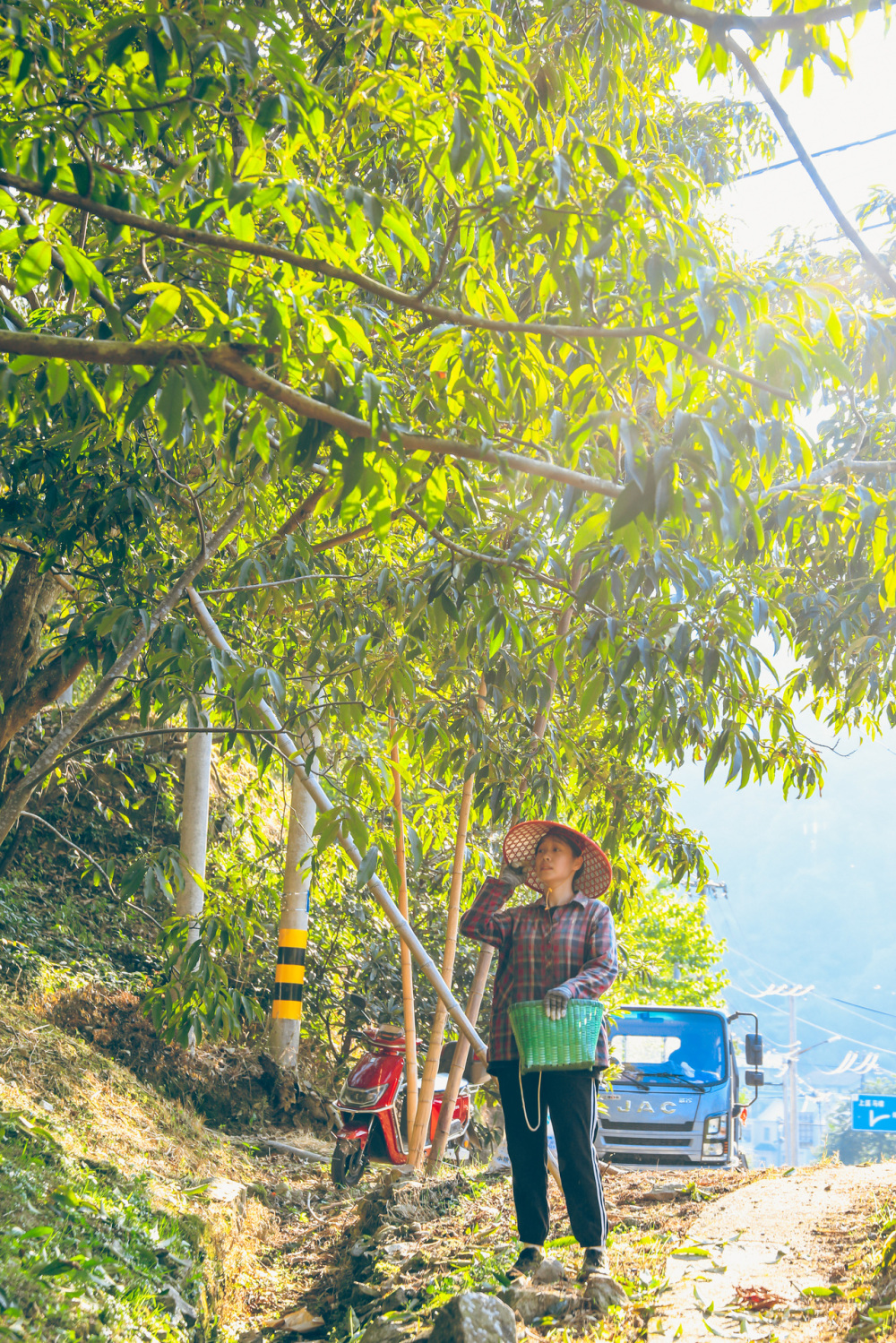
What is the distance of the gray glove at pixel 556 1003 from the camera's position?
3762 millimetres

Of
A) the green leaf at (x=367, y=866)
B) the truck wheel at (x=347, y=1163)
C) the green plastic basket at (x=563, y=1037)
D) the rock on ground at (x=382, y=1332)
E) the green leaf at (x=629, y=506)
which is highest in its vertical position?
the green leaf at (x=629, y=506)

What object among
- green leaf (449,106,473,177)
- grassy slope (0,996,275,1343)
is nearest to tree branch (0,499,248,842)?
grassy slope (0,996,275,1343)

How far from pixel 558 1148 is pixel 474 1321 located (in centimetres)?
96

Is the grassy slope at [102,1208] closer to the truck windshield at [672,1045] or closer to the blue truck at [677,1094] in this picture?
the blue truck at [677,1094]

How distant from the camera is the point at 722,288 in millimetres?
3076

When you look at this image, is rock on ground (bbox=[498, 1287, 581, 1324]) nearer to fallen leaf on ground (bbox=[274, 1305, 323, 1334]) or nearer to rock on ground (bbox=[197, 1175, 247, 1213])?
fallen leaf on ground (bbox=[274, 1305, 323, 1334])

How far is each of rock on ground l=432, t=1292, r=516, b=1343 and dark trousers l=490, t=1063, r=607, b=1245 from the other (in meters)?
0.71

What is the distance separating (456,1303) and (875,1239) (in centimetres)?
232

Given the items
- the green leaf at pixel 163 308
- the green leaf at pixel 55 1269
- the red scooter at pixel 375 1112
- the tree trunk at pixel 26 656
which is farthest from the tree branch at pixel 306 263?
the red scooter at pixel 375 1112

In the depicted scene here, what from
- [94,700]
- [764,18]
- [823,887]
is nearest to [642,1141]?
[94,700]

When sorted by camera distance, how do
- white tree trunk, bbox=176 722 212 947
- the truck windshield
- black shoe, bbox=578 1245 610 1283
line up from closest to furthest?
black shoe, bbox=578 1245 610 1283, white tree trunk, bbox=176 722 212 947, the truck windshield

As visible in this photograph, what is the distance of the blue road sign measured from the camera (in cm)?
1406

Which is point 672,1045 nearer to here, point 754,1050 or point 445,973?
point 754,1050

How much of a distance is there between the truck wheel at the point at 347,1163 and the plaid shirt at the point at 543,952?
3.24 m
